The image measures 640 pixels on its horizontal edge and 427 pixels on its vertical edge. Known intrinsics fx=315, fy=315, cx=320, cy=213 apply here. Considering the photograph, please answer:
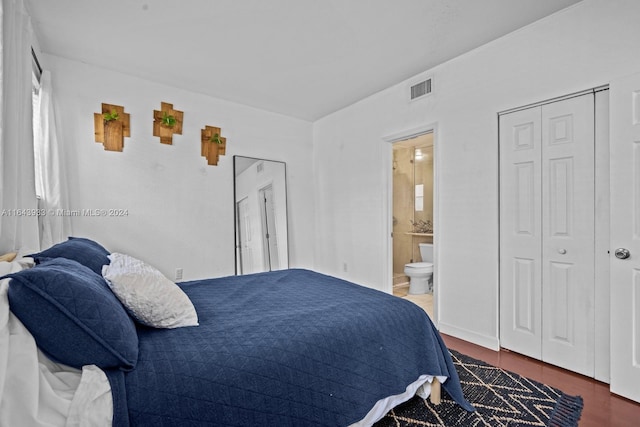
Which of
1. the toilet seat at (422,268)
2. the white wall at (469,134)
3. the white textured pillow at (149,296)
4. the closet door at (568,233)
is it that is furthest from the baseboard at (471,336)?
the white textured pillow at (149,296)

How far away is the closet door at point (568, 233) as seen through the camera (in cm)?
225

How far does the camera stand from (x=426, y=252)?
5238 mm

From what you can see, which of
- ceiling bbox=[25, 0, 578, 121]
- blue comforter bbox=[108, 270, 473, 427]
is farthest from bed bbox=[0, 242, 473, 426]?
ceiling bbox=[25, 0, 578, 121]

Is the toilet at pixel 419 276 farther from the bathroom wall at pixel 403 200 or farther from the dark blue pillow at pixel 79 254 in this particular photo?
the dark blue pillow at pixel 79 254

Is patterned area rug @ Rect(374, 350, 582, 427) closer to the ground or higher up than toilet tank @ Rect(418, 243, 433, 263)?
closer to the ground

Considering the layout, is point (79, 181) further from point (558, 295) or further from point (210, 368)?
point (558, 295)

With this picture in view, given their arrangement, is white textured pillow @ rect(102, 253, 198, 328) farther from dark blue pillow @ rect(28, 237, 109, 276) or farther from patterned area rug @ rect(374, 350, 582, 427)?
patterned area rug @ rect(374, 350, 582, 427)

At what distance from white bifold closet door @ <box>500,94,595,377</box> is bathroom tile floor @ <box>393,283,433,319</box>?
1.25 metres

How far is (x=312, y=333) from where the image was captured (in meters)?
1.46

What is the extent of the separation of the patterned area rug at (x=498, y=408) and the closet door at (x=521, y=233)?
0.50 m

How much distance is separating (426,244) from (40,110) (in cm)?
506

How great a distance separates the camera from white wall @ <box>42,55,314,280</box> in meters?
3.10

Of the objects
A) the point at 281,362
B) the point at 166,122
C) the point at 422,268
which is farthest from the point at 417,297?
the point at 166,122

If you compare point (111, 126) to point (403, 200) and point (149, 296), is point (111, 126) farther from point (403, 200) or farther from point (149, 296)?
point (403, 200)
